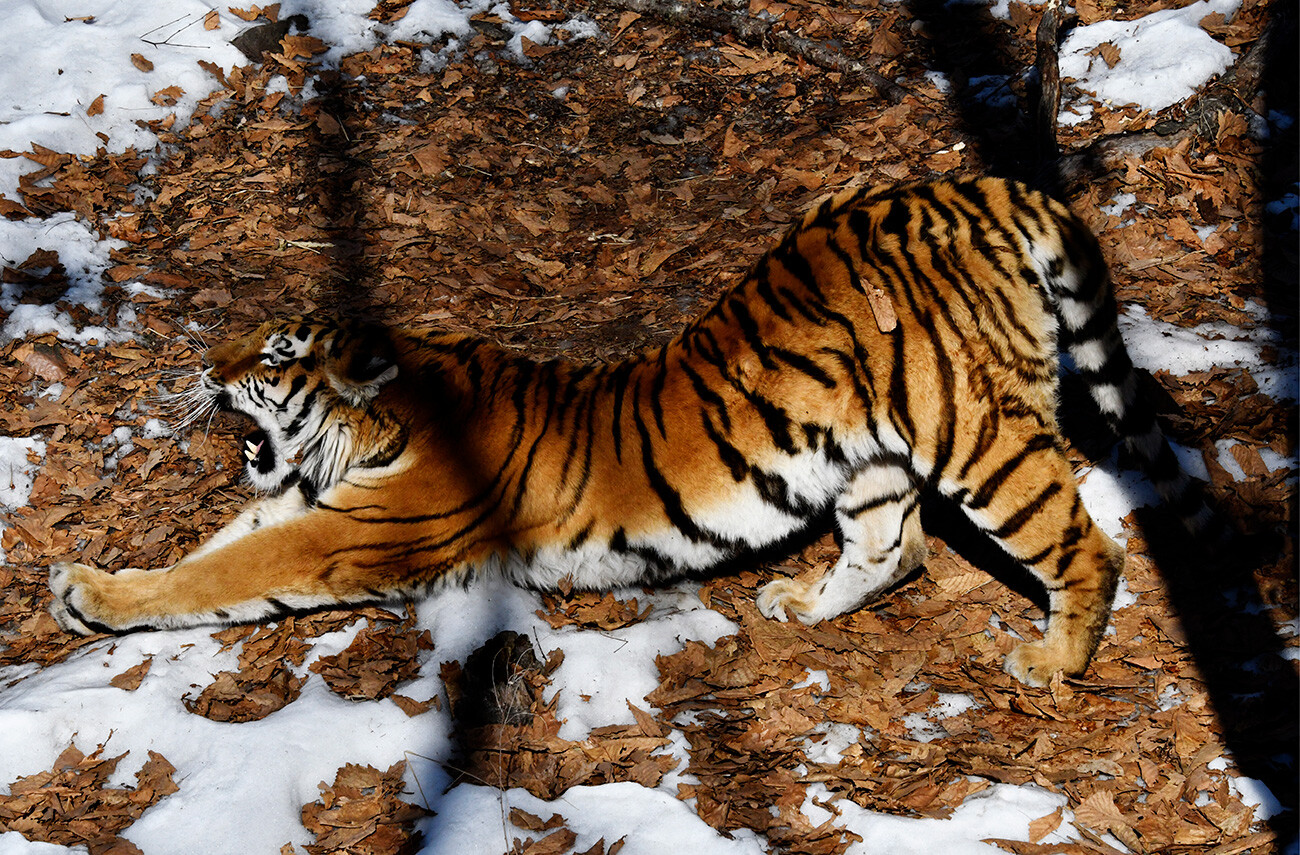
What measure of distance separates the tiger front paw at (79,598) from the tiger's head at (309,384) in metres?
0.79

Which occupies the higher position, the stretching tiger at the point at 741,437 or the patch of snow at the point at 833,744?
the stretching tiger at the point at 741,437

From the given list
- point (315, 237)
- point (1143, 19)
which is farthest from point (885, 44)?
point (315, 237)

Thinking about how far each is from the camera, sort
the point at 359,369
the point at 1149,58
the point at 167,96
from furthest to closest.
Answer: the point at 167,96, the point at 1149,58, the point at 359,369

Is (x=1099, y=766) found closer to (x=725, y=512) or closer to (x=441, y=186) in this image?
(x=725, y=512)

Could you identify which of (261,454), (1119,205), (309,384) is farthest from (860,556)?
(1119,205)

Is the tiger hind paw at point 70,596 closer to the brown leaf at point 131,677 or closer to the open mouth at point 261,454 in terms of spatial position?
the brown leaf at point 131,677

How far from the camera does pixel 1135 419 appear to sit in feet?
11.3

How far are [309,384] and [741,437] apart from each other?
166 cm

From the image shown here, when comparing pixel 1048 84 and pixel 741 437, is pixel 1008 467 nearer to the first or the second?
pixel 741 437

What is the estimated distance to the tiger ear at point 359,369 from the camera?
12.0ft

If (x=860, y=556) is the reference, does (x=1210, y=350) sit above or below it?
above

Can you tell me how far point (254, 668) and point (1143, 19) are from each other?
20.6ft

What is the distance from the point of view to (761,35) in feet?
22.6

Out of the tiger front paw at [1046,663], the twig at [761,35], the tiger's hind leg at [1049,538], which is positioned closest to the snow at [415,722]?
the tiger front paw at [1046,663]
